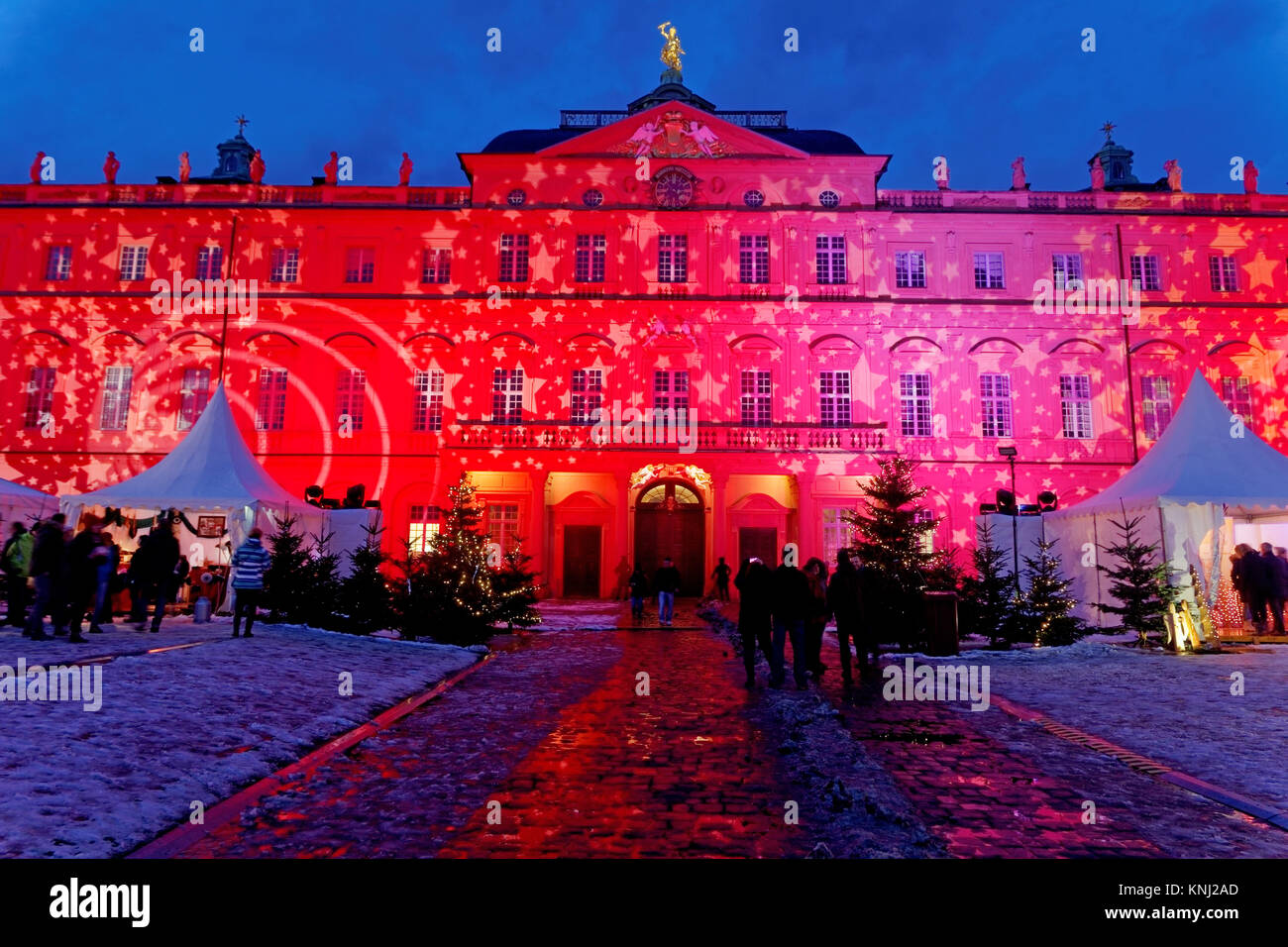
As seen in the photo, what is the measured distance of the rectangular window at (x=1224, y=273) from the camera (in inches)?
1156

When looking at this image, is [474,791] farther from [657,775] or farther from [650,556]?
[650,556]

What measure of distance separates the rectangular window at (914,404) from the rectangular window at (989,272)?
15.0 feet

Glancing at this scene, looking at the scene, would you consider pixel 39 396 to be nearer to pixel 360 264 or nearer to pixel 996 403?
pixel 360 264

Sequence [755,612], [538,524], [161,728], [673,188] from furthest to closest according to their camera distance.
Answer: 1. [673,188]
2. [538,524]
3. [755,612]
4. [161,728]

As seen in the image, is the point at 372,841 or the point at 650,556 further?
the point at 650,556

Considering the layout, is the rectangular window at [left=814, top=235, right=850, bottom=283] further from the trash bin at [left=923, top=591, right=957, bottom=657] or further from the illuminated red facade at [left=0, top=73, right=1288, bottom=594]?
the trash bin at [left=923, top=591, right=957, bottom=657]

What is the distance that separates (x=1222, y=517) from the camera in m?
14.7

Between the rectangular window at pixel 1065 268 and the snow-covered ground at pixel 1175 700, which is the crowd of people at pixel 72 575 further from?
the rectangular window at pixel 1065 268

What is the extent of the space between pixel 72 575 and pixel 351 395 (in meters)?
18.6

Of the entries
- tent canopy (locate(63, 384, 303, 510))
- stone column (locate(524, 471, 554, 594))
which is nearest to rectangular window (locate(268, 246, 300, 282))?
stone column (locate(524, 471, 554, 594))

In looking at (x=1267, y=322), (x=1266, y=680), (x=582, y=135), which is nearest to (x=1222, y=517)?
(x=1266, y=680)

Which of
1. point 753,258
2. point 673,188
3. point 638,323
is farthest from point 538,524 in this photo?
point 673,188

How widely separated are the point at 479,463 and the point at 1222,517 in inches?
841

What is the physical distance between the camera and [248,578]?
38.3 feet
